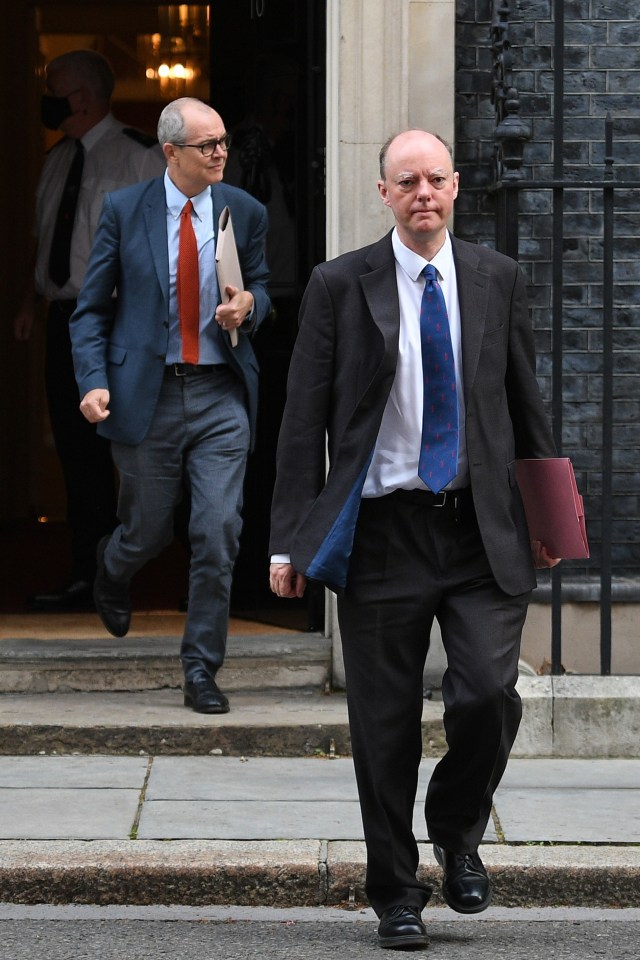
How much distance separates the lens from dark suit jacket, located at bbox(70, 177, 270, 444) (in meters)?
6.43

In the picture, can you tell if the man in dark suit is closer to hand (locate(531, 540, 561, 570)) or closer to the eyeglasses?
hand (locate(531, 540, 561, 570))

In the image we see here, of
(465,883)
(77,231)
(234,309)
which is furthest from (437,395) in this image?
(77,231)

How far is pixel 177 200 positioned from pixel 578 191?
1698 mm

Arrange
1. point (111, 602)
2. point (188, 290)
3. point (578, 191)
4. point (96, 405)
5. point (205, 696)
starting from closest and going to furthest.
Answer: point (96, 405), point (188, 290), point (205, 696), point (111, 602), point (578, 191)

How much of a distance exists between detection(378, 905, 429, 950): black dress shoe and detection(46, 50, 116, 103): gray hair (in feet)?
14.8

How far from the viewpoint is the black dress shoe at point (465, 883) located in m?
4.52

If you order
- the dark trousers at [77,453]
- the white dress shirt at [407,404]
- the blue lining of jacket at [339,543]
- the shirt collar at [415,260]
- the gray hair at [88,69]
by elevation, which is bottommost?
the dark trousers at [77,453]

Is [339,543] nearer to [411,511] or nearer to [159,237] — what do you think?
[411,511]

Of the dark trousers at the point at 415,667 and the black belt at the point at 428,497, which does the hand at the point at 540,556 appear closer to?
the dark trousers at the point at 415,667

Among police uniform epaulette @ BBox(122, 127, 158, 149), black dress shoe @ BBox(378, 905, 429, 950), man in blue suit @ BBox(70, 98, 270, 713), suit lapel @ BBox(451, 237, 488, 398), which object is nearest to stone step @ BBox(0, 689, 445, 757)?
man in blue suit @ BBox(70, 98, 270, 713)

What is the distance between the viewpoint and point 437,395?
177 inches

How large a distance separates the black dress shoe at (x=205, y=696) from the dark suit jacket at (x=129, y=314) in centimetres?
90

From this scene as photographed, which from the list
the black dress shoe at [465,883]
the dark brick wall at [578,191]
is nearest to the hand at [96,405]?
the dark brick wall at [578,191]

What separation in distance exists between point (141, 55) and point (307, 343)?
26.2 ft
